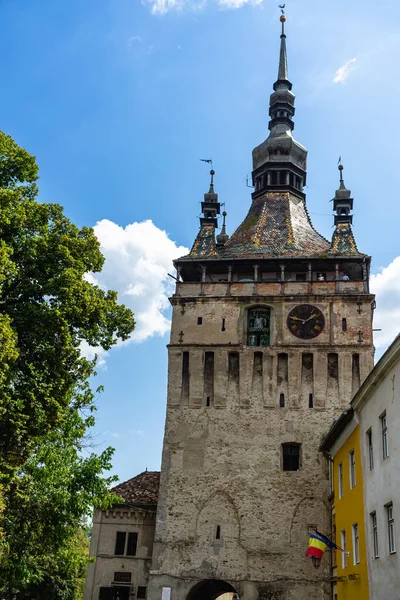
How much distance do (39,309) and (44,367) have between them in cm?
150

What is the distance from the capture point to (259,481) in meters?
27.7

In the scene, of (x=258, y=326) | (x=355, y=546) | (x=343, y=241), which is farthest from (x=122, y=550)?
(x=343, y=241)

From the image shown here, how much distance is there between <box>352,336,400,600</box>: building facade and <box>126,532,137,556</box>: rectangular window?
578 inches

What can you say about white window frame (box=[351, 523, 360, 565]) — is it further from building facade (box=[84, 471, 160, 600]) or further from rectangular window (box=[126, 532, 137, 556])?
rectangular window (box=[126, 532, 137, 556])

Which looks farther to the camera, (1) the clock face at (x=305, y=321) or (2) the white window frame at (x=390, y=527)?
(1) the clock face at (x=305, y=321)

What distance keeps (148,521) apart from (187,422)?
4830 millimetres

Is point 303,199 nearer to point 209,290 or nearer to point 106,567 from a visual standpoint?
point 209,290

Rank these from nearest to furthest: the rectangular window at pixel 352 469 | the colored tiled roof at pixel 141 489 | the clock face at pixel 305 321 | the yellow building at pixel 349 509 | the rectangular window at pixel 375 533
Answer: the rectangular window at pixel 375 533 < the yellow building at pixel 349 509 < the rectangular window at pixel 352 469 < the clock face at pixel 305 321 < the colored tiled roof at pixel 141 489

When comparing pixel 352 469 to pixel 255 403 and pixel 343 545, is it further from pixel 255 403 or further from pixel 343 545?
pixel 255 403

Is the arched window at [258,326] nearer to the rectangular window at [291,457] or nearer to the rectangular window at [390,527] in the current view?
the rectangular window at [291,457]

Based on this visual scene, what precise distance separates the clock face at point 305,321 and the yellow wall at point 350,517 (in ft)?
27.2

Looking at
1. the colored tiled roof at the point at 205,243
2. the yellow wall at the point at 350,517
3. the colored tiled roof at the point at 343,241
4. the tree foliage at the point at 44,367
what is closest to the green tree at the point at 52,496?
the tree foliage at the point at 44,367

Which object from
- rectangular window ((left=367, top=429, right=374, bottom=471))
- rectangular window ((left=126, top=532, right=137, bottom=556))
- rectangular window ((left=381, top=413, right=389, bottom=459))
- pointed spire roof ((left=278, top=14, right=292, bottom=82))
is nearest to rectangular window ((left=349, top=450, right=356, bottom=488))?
rectangular window ((left=367, top=429, right=374, bottom=471))

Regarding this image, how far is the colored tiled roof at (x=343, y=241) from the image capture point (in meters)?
32.3
